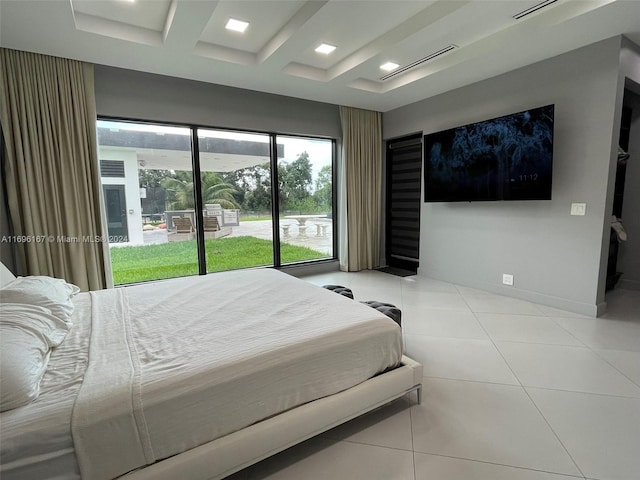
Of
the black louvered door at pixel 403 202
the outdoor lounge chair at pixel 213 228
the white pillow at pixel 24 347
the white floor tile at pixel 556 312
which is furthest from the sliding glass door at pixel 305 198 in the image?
the white pillow at pixel 24 347

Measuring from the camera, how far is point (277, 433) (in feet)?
4.65

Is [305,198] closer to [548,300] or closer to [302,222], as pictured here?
[302,222]

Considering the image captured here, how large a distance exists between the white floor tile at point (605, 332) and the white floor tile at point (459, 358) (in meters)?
0.93

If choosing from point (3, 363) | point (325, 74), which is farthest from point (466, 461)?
point (325, 74)

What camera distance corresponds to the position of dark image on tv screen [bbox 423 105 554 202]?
11.1 ft

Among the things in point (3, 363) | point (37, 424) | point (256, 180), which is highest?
point (256, 180)

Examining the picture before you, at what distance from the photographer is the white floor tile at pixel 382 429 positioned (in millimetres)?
1658

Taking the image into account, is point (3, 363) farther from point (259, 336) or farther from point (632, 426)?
point (632, 426)

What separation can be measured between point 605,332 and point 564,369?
1.06 m

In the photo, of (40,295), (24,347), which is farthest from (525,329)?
(40,295)

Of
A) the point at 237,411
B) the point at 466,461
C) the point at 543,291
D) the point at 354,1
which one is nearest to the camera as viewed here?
the point at 237,411

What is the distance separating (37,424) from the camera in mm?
1032

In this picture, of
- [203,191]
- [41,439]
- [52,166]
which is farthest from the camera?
[203,191]

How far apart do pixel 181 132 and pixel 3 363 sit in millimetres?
3659
